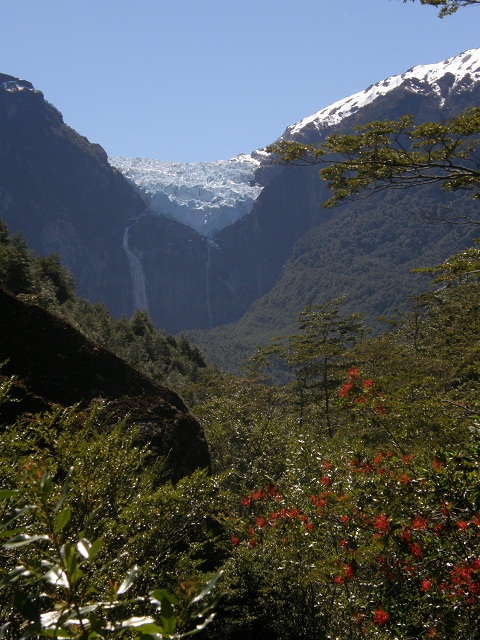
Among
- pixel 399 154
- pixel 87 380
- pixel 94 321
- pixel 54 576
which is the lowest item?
pixel 87 380

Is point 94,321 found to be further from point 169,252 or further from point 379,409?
point 169,252

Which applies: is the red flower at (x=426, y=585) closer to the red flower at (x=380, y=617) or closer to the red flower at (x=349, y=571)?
the red flower at (x=380, y=617)

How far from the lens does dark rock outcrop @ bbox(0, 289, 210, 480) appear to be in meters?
10.5

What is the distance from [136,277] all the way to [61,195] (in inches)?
1445

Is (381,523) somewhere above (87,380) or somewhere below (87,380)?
below

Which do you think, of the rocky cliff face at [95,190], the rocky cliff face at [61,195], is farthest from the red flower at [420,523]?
the rocky cliff face at [61,195]

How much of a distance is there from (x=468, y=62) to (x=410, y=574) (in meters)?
217

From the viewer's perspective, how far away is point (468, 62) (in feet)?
616

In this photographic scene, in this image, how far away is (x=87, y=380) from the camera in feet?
37.1

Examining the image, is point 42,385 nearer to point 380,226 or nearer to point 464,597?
point 464,597

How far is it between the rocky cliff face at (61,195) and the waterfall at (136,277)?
2.05 m

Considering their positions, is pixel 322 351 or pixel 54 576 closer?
pixel 54 576

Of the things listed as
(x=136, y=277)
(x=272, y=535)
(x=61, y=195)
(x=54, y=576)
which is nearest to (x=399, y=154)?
(x=272, y=535)

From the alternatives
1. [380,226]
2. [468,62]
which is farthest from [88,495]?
[468,62]
